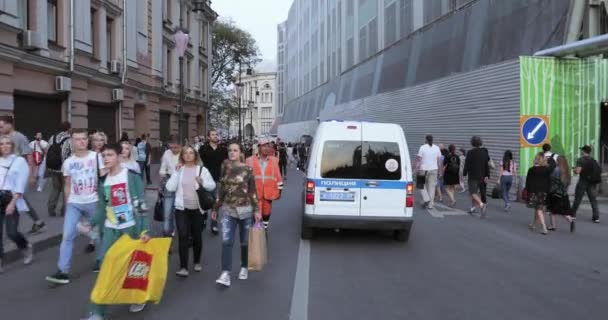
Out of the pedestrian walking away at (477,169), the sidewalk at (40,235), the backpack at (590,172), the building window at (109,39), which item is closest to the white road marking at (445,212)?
the pedestrian walking away at (477,169)

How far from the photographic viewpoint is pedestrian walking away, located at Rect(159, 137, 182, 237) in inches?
278

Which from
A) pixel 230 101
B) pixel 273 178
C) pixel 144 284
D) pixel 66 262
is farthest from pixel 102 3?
pixel 230 101

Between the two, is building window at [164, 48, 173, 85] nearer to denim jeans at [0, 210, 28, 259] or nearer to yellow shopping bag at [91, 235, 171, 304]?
denim jeans at [0, 210, 28, 259]

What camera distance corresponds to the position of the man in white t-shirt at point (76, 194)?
584 cm

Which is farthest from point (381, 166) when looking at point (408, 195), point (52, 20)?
point (52, 20)

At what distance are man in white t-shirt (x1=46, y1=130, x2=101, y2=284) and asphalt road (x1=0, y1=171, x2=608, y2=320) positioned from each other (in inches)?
10.9

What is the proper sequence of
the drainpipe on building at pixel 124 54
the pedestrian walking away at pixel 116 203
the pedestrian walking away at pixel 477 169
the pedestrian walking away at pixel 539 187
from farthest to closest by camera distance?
the drainpipe on building at pixel 124 54
the pedestrian walking away at pixel 477 169
the pedestrian walking away at pixel 539 187
the pedestrian walking away at pixel 116 203

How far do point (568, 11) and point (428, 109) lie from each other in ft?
27.6

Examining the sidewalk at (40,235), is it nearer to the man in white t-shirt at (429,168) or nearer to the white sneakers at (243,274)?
the white sneakers at (243,274)

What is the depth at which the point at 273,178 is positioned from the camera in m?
7.94

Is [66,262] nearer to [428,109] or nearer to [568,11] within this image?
[568,11]

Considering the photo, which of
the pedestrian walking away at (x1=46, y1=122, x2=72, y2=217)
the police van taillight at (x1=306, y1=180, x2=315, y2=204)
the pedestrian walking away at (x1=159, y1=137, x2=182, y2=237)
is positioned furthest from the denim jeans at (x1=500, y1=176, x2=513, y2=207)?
the pedestrian walking away at (x1=46, y1=122, x2=72, y2=217)

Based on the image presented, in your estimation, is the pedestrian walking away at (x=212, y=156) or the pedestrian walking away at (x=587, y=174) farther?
the pedestrian walking away at (x=587, y=174)

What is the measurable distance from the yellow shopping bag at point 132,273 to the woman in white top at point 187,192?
46.4 inches
